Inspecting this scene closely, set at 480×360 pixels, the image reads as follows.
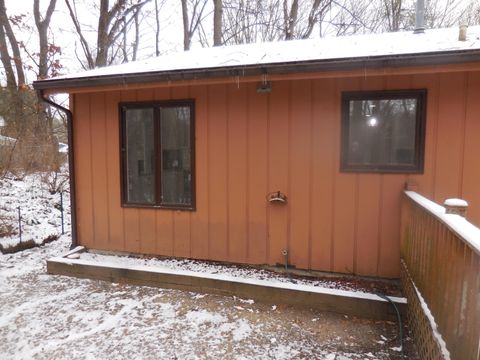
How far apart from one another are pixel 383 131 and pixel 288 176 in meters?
1.13

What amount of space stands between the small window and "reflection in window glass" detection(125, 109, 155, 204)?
8.09 feet

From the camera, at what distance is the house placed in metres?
3.42

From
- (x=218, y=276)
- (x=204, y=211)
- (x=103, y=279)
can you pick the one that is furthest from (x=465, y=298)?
(x=103, y=279)

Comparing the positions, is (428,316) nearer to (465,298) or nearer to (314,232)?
(465,298)

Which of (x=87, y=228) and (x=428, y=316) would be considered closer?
(x=428, y=316)

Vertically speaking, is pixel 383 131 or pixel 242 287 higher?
pixel 383 131

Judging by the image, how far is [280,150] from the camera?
395 cm

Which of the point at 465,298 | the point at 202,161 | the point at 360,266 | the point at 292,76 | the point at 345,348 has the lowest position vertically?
the point at 345,348

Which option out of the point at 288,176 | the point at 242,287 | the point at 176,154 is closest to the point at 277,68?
the point at 288,176

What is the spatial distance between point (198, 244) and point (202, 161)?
1.09 metres

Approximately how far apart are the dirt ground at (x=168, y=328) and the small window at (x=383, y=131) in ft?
5.24

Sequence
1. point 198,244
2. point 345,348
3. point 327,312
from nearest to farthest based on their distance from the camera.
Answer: point 345,348 < point 327,312 < point 198,244

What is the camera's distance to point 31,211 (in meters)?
6.86

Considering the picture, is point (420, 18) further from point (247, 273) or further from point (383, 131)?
point (247, 273)
